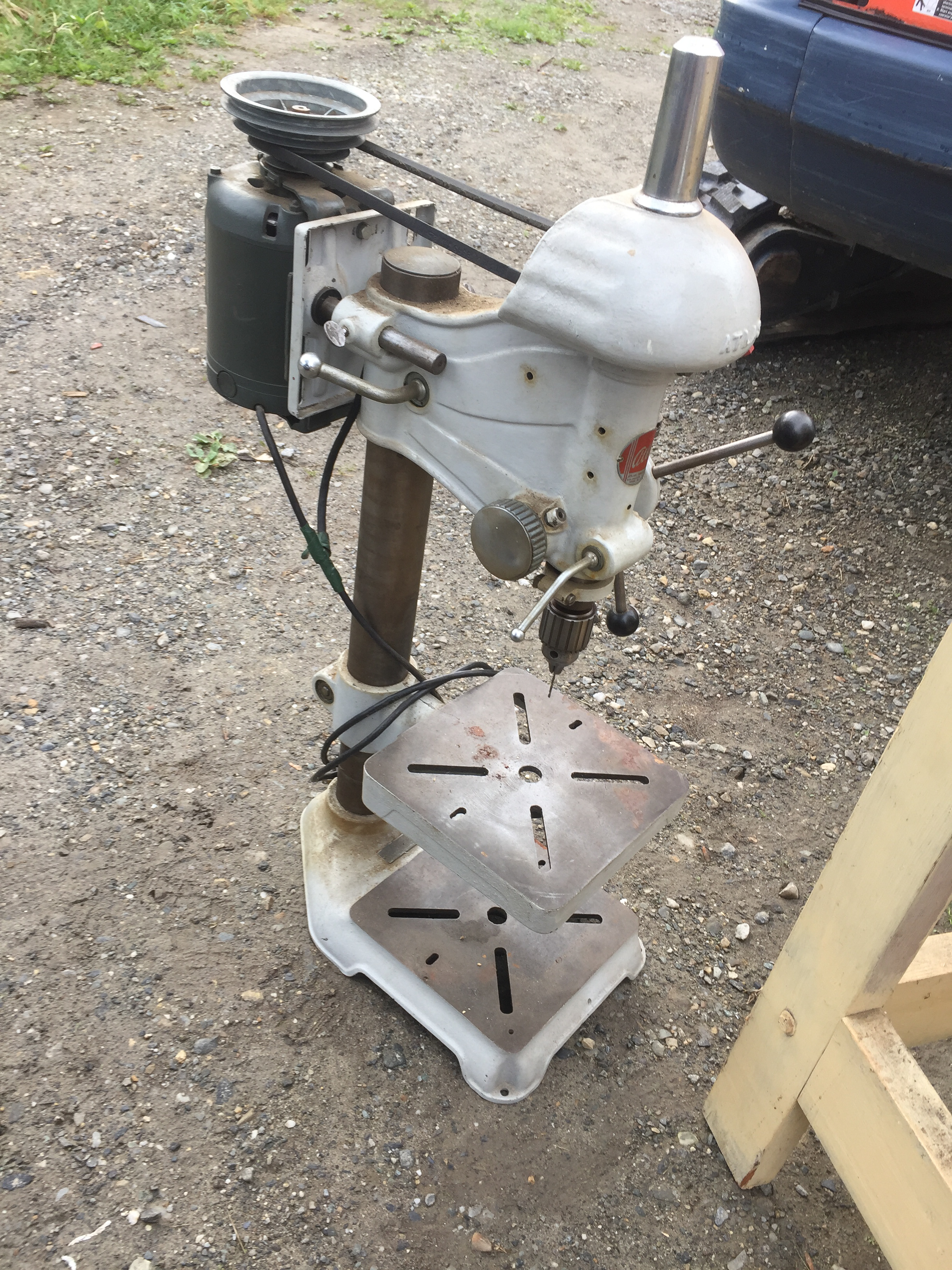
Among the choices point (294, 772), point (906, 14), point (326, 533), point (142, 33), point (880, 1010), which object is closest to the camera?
point (880, 1010)

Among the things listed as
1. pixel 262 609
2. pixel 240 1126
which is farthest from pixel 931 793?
pixel 262 609

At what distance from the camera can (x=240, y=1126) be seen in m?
1.48

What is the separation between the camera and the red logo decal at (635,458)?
3.45 ft

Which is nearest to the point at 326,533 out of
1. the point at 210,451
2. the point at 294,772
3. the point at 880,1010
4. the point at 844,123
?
the point at 294,772

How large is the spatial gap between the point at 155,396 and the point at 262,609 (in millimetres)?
888

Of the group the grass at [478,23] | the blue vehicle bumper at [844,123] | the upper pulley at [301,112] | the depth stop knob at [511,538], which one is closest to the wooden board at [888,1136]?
the depth stop knob at [511,538]

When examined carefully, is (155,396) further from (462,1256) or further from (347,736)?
(462,1256)

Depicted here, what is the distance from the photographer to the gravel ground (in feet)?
4.74

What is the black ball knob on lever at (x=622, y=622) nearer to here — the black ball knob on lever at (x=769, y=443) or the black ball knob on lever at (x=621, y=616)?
the black ball knob on lever at (x=621, y=616)

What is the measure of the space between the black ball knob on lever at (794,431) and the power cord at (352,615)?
530 millimetres

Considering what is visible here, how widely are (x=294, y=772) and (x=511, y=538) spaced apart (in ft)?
3.47

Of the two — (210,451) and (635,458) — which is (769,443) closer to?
(635,458)

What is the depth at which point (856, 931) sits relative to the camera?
1248mm

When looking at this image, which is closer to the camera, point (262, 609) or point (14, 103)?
point (262, 609)
